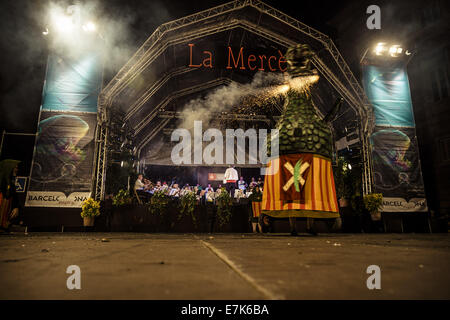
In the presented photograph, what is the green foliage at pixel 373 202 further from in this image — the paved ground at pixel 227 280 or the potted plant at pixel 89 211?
the potted plant at pixel 89 211

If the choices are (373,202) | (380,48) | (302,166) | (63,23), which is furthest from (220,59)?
(373,202)

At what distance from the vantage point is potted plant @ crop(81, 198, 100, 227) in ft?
26.0

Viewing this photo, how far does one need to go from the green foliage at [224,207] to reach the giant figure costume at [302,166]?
12.3ft

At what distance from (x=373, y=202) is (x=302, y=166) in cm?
566

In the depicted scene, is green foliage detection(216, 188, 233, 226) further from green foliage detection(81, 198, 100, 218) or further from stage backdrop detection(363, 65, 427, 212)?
stage backdrop detection(363, 65, 427, 212)

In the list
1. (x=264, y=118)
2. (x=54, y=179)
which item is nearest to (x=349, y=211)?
(x=264, y=118)

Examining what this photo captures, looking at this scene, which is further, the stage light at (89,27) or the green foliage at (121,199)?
the stage light at (89,27)

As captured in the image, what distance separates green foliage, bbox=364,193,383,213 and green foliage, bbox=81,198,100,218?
8.45 meters

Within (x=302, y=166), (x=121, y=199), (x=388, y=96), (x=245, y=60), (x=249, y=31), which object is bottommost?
(x=121, y=199)

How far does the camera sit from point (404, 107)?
34.1 feet

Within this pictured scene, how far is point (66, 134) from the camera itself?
8.75 m

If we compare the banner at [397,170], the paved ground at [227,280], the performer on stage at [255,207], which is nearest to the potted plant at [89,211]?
the performer on stage at [255,207]

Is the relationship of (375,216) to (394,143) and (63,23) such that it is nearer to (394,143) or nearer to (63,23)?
(394,143)

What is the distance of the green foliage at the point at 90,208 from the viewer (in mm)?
7934
